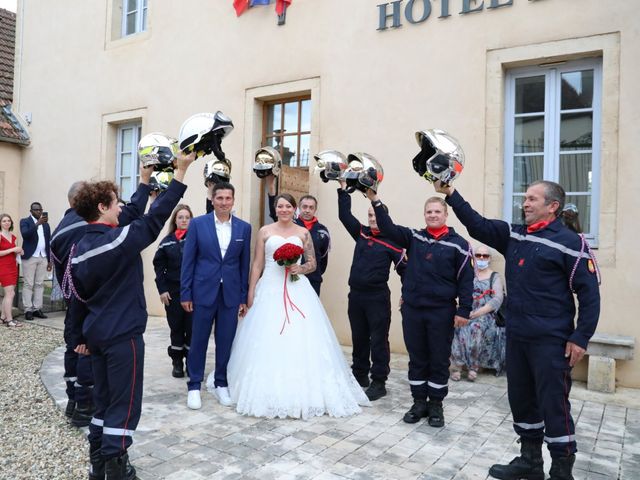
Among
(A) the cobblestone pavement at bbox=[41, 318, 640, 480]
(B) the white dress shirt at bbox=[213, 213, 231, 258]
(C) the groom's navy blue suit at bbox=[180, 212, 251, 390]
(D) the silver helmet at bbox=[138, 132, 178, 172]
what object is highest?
(D) the silver helmet at bbox=[138, 132, 178, 172]

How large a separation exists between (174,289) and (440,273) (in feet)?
9.71

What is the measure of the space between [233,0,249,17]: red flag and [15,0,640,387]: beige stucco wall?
0.35 feet

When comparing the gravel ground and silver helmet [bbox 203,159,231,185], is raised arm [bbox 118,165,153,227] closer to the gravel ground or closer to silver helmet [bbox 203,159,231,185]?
the gravel ground

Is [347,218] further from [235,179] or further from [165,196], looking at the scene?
[235,179]

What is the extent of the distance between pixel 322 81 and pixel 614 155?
13.0 feet

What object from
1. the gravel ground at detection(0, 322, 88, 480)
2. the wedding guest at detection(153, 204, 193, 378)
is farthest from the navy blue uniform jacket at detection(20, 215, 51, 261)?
the wedding guest at detection(153, 204, 193, 378)

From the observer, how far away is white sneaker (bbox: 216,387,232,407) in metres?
4.80

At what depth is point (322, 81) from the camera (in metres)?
7.66

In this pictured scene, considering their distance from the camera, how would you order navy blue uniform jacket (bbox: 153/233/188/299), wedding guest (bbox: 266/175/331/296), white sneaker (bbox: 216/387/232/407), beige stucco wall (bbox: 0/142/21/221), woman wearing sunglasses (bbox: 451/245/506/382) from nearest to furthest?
white sneaker (bbox: 216/387/232/407) < navy blue uniform jacket (bbox: 153/233/188/299) < woman wearing sunglasses (bbox: 451/245/506/382) < wedding guest (bbox: 266/175/331/296) < beige stucco wall (bbox: 0/142/21/221)

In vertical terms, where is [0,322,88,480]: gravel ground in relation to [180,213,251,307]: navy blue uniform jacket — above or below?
below

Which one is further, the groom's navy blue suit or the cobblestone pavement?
the groom's navy blue suit

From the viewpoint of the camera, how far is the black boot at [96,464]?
3.23 meters

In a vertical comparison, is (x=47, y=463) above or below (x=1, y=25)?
below

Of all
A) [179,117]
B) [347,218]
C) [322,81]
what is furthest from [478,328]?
[179,117]
